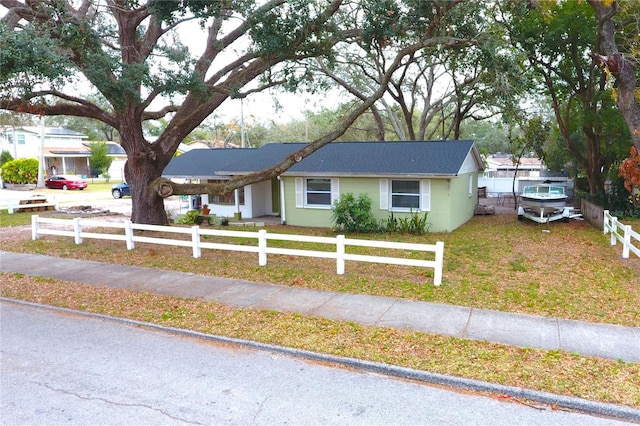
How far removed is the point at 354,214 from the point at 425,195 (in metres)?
2.92

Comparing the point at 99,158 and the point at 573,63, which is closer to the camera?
the point at 573,63

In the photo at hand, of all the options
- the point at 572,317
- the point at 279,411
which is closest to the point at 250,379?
the point at 279,411

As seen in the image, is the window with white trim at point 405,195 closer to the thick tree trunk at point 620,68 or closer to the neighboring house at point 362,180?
the neighboring house at point 362,180

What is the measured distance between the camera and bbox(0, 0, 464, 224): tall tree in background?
35.2 ft

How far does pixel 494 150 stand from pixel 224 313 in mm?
57332

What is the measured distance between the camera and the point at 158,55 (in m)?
13.1

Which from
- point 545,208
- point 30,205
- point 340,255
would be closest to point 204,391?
point 340,255

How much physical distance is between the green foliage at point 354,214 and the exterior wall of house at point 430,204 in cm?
92

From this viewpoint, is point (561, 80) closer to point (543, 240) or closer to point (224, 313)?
point (543, 240)

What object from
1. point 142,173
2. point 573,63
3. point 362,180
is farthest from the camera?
point 573,63

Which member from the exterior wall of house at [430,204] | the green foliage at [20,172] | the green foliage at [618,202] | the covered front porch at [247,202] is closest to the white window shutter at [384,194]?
the exterior wall of house at [430,204]

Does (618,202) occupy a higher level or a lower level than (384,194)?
lower

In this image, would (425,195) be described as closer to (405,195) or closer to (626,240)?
(405,195)

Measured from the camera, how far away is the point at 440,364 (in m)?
5.70
